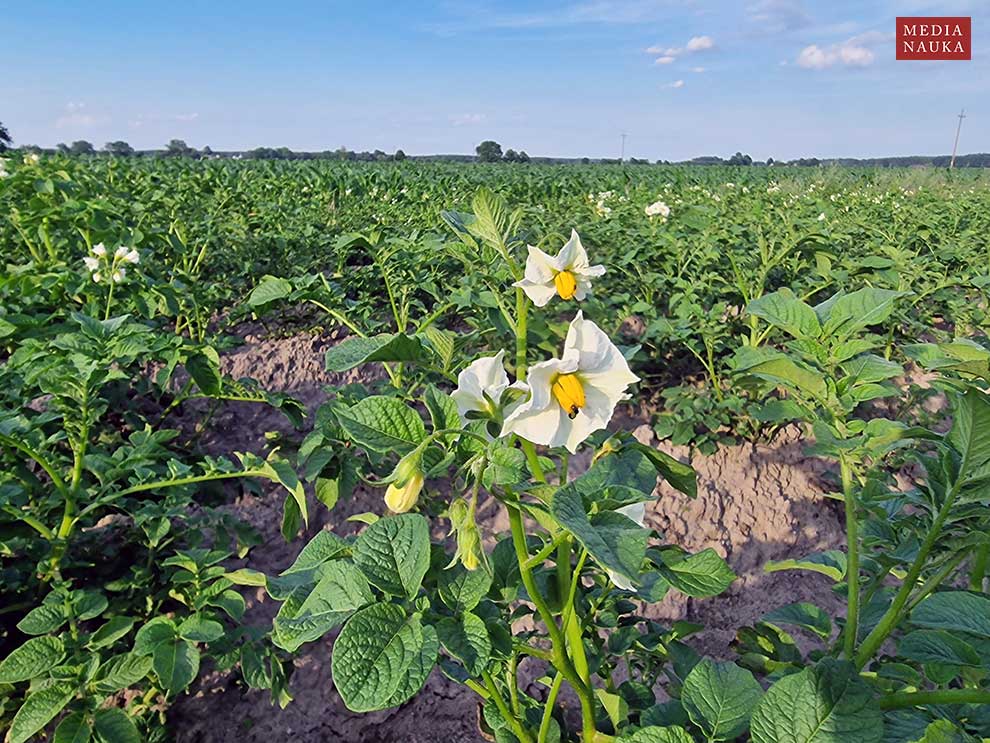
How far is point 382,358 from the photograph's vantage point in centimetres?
82

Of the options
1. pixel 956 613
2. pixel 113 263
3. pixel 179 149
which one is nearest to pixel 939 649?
pixel 956 613

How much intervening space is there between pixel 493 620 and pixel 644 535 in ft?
1.01

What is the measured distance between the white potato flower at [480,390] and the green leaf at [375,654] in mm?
229

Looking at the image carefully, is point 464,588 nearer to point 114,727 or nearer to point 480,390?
point 480,390

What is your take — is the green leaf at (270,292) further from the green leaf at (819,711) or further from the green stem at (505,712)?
the green leaf at (819,711)

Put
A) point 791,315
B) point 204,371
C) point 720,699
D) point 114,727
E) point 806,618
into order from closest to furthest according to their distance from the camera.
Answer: point 720,699, point 791,315, point 806,618, point 114,727, point 204,371

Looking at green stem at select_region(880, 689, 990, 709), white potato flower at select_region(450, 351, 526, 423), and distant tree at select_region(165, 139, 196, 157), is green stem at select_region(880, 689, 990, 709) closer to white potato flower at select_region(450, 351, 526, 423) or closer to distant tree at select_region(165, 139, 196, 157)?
white potato flower at select_region(450, 351, 526, 423)

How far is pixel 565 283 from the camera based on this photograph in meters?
0.95

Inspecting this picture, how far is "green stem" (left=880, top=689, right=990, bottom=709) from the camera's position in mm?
760

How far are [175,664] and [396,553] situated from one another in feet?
2.82

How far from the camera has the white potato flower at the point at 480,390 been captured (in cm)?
78

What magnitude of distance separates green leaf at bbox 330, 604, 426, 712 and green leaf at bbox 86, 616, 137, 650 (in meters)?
1.02

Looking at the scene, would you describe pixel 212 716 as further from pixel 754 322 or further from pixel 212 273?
pixel 212 273

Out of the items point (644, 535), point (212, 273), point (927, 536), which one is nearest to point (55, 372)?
point (644, 535)
